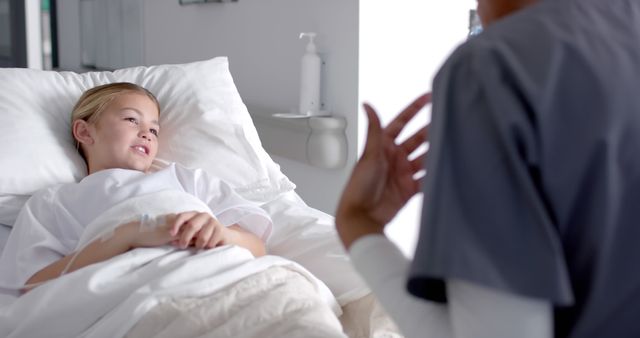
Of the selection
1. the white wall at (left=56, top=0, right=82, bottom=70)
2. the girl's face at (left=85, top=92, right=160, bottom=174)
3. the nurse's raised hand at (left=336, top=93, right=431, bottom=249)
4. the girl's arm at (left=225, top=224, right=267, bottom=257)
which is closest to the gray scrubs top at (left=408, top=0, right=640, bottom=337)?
the nurse's raised hand at (left=336, top=93, right=431, bottom=249)

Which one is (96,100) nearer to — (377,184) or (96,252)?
(96,252)

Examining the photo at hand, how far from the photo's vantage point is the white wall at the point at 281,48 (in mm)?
2475

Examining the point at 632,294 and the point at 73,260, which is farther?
the point at 73,260

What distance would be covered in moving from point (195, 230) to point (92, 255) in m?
0.20

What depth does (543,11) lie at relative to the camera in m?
0.78

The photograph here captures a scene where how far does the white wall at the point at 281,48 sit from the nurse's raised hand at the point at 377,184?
1455 millimetres

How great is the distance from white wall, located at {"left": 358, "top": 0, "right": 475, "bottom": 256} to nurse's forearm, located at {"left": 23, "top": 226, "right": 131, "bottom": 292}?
1.13m

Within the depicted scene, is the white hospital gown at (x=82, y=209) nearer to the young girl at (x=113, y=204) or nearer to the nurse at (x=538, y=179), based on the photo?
the young girl at (x=113, y=204)

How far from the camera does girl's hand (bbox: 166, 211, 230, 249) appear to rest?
1.48 m

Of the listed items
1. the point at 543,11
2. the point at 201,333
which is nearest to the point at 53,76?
the point at 201,333

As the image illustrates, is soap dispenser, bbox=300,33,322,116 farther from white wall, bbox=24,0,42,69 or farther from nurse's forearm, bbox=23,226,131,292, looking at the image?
white wall, bbox=24,0,42,69

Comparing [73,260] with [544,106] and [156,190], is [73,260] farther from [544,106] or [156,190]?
[544,106]

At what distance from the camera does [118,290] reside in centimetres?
135

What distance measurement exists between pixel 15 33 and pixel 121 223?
2567 millimetres
